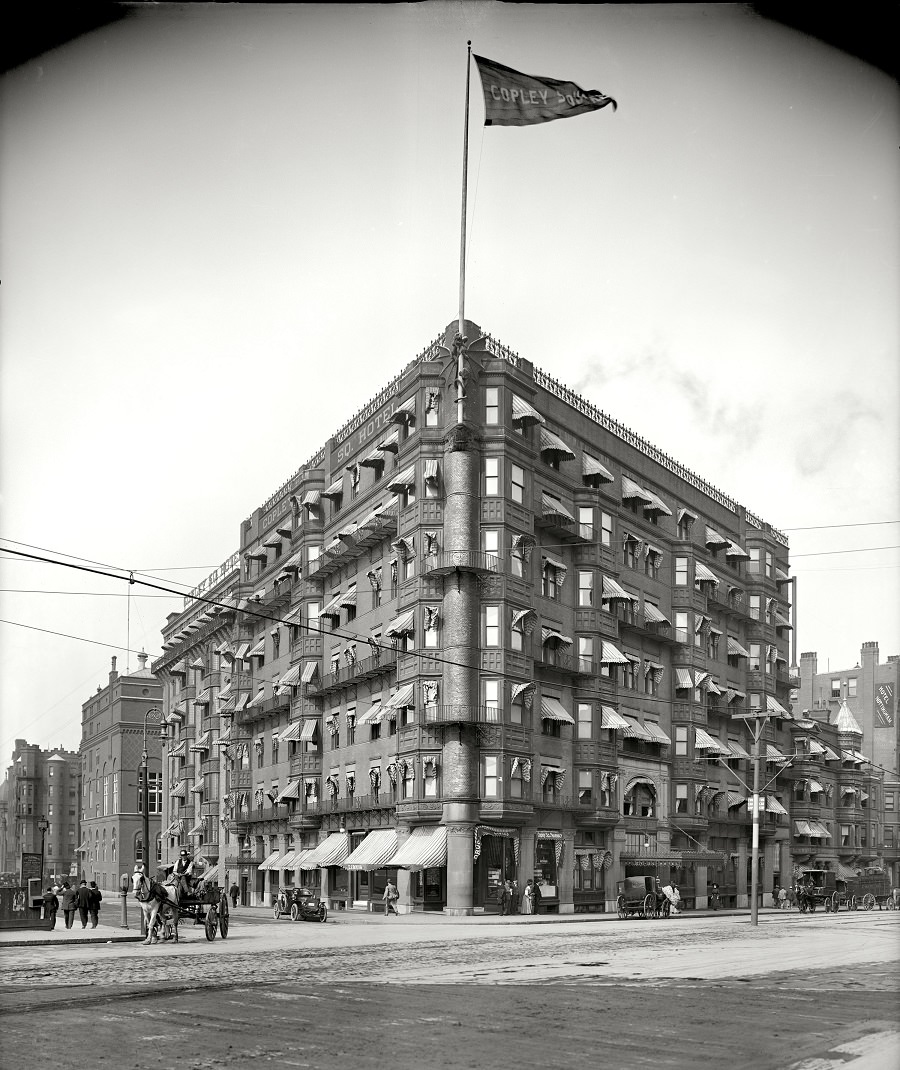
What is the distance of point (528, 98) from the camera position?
67.9 ft

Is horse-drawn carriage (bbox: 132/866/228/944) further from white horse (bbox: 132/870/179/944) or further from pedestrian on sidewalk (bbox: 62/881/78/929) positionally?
pedestrian on sidewalk (bbox: 62/881/78/929)

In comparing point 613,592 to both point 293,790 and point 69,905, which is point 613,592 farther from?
point 69,905

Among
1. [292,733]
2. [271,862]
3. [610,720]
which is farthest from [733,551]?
[271,862]

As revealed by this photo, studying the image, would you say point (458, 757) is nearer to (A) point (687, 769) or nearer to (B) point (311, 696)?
(B) point (311, 696)

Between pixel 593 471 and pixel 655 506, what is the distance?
6793 mm

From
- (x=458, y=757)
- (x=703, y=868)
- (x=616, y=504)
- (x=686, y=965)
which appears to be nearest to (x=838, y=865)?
(x=703, y=868)

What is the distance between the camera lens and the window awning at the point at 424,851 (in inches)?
1791

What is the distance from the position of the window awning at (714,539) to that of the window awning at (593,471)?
13.2 metres

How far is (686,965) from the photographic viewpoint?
21109mm

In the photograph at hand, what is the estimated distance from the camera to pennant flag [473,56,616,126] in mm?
18578

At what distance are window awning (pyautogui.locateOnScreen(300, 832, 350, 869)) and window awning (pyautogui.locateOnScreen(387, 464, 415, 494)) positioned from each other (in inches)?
616

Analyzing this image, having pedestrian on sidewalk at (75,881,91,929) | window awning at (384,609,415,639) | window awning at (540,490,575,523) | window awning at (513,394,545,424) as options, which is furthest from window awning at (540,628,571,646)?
pedestrian on sidewalk at (75,881,91,929)

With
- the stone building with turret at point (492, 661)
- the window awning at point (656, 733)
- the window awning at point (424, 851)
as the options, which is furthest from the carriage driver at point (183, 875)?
the window awning at point (656, 733)

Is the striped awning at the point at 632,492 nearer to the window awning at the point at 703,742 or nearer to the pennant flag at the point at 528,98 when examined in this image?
the window awning at the point at 703,742
